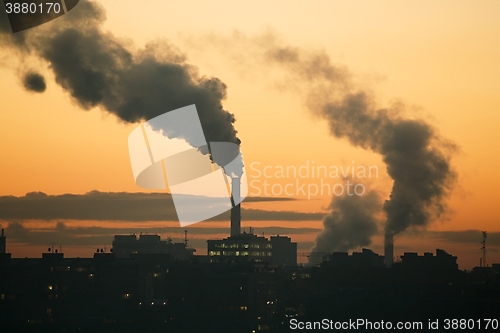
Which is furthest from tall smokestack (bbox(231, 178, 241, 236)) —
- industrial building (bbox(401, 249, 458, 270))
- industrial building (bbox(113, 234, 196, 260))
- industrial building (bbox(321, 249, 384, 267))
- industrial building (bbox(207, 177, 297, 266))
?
industrial building (bbox(113, 234, 196, 260))

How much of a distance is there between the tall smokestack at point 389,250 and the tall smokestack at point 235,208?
1840cm

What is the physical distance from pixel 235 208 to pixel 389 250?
Result: 2007cm

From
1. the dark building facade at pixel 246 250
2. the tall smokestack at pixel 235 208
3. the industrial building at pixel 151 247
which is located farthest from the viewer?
the industrial building at pixel 151 247

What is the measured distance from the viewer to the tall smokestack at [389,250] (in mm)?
114600

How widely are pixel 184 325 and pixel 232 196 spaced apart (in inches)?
681

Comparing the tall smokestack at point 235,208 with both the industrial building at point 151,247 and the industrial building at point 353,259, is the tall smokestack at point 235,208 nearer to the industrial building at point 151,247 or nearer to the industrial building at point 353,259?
the industrial building at point 353,259

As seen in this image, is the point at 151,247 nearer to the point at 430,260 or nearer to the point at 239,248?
the point at 239,248

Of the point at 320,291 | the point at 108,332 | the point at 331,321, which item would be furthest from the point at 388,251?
the point at 108,332

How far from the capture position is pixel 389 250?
120375 millimetres

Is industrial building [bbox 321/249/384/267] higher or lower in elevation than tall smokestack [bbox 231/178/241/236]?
lower

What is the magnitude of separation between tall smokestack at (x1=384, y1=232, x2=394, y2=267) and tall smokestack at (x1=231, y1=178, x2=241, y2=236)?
Result: 1840 centimetres

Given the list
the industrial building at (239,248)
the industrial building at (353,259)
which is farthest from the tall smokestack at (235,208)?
the industrial building at (353,259)

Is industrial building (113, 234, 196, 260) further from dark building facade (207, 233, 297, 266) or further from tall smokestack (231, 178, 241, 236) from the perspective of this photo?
tall smokestack (231, 178, 241, 236)

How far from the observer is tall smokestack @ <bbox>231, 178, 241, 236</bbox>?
4094 inches
